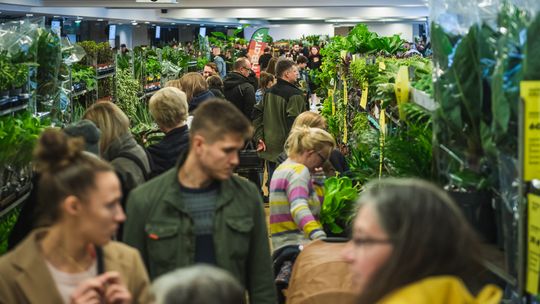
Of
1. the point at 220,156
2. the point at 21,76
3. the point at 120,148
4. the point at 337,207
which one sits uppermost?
the point at 21,76

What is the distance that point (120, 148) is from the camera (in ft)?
15.9

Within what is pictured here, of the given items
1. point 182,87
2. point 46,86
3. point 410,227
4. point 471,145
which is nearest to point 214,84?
point 182,87

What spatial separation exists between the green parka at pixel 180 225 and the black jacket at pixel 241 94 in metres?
7.12

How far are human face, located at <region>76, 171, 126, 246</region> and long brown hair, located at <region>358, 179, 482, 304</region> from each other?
840 millimetres

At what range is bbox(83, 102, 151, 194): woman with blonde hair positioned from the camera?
15.3 feet

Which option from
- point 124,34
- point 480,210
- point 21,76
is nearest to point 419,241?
point 480,210

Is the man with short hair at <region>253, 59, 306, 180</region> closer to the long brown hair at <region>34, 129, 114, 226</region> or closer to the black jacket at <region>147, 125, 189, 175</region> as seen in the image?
the black jacket at <region>147, 125, 189, 175</region>

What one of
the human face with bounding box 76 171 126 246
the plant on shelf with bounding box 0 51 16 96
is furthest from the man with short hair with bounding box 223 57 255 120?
the human face with bounding box 76 171 126 246

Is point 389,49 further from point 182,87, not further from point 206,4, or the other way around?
point 206,4

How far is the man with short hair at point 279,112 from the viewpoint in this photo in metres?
9.27

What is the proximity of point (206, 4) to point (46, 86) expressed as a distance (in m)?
14.1

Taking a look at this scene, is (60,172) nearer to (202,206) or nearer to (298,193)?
(202,206)

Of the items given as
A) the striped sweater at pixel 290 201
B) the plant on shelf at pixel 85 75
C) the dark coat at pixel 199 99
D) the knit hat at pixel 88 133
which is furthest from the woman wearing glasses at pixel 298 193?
the plant on shelf at pixel 85 75

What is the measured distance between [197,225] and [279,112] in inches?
234
